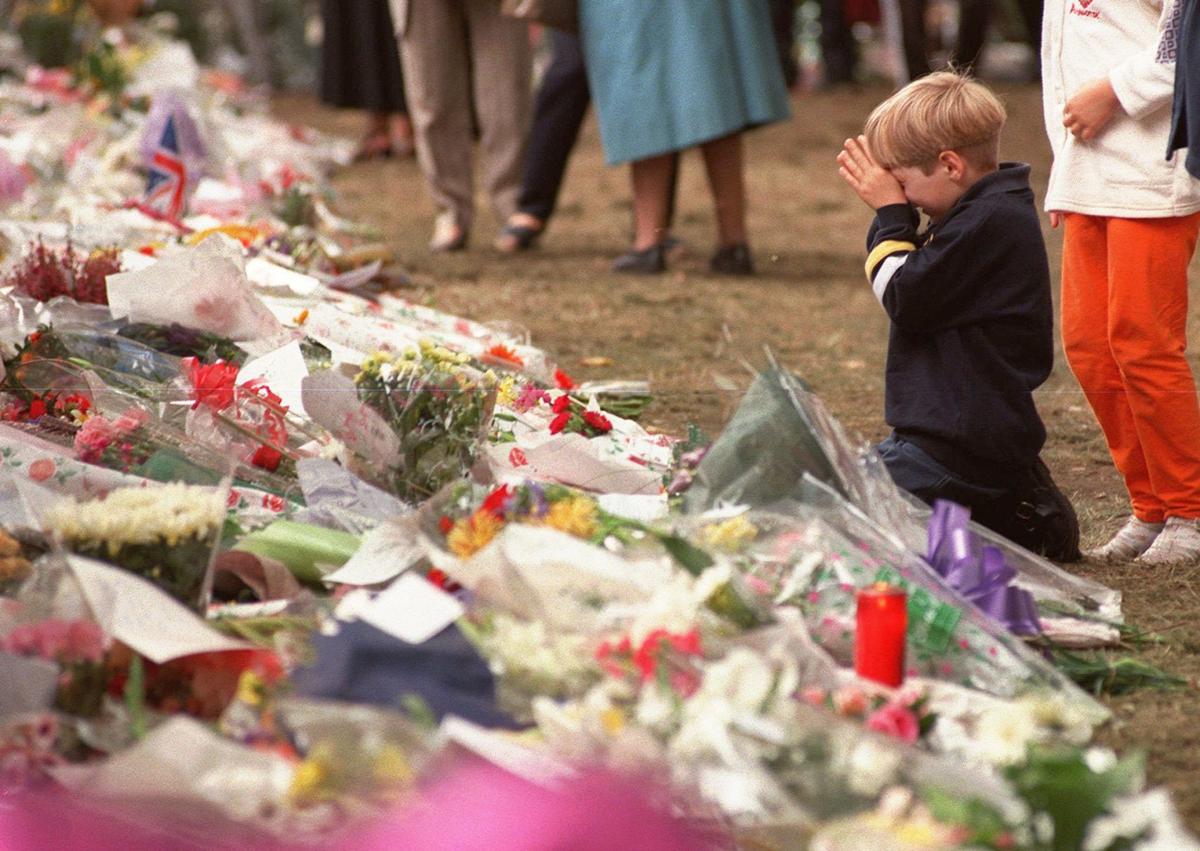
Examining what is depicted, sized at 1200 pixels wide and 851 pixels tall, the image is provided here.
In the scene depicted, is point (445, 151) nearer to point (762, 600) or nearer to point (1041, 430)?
point (1041, 430)

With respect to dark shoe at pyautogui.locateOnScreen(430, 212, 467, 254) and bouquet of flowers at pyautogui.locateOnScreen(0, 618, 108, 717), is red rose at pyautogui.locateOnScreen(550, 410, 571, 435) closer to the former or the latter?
bouquet of flowers at pyautogui.locateOnScreen(0, 618, 108, 717)

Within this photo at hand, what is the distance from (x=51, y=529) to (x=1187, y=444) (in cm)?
172

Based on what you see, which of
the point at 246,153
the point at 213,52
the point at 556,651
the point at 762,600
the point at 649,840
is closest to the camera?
the point at 649,840

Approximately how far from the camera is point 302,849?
5.16 ft

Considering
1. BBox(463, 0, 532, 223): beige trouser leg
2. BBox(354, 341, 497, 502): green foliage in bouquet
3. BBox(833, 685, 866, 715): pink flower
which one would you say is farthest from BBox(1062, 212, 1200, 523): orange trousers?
BBox(463, 0, 532, 223): beige trouser leg

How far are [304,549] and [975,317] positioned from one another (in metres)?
1.08

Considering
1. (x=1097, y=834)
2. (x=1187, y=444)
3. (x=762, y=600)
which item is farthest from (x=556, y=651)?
(x=1187, y=444)

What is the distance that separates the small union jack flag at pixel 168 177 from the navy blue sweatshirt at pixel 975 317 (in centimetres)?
275

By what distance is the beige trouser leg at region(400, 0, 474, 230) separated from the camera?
5.68 meters

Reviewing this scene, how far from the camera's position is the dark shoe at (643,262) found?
5.55m

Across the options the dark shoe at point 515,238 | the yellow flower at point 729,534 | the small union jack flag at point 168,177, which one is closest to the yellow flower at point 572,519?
the yellow flower at point 729,534

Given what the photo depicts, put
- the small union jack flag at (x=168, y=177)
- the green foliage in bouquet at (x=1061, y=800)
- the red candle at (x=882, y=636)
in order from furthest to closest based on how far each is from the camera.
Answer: the small union jack flag at (x=168, y=177) < the red candle at (x=882, y=636) < the green foliage in bouquet at (x=1061, y=800)

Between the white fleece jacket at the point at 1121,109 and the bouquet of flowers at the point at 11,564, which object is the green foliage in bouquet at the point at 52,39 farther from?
the bouquet of flowers at the point at 11,564

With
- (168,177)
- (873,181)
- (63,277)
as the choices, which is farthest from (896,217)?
(168,177)
